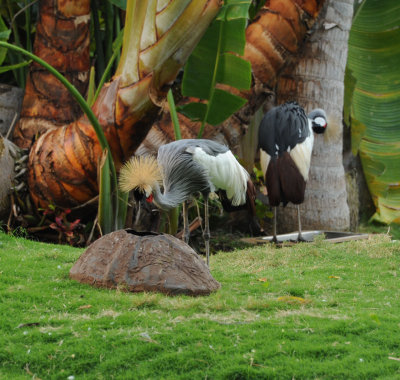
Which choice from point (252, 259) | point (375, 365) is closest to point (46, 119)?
point (252, 259)

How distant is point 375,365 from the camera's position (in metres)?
3.39

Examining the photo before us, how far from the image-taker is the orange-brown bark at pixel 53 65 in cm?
845

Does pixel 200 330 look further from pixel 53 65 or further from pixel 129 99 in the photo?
pixel 53 65

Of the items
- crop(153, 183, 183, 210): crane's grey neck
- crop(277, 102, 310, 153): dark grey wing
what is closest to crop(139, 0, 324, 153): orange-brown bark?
crop(277, 102, 310, 153): dark grey wing

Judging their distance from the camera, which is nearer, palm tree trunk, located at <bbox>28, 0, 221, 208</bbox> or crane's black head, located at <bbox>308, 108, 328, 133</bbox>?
palm tree trunk, located at <bbox>28, 0, 221, 208</bbox>

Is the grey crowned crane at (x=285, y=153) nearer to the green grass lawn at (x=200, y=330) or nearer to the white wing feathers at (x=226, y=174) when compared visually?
the white wing feathers at (x=226, y=174)

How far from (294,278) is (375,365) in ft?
7.51

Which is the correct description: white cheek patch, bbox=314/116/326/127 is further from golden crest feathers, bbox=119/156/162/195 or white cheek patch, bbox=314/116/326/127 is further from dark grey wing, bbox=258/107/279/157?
golden crest feathers, bbox=119/156/162/195

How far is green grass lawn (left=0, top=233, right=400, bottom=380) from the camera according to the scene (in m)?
3.35

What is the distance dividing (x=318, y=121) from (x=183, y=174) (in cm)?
350

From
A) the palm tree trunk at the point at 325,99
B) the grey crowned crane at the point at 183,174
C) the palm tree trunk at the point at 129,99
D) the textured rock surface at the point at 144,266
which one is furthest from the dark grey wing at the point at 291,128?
the textured rock surface at the point at 144,266

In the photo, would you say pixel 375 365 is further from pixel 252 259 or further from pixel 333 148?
pixel 333 148

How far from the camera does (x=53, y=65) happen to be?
8609mm

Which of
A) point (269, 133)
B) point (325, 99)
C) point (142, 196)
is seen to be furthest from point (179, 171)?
point (325, 99)
